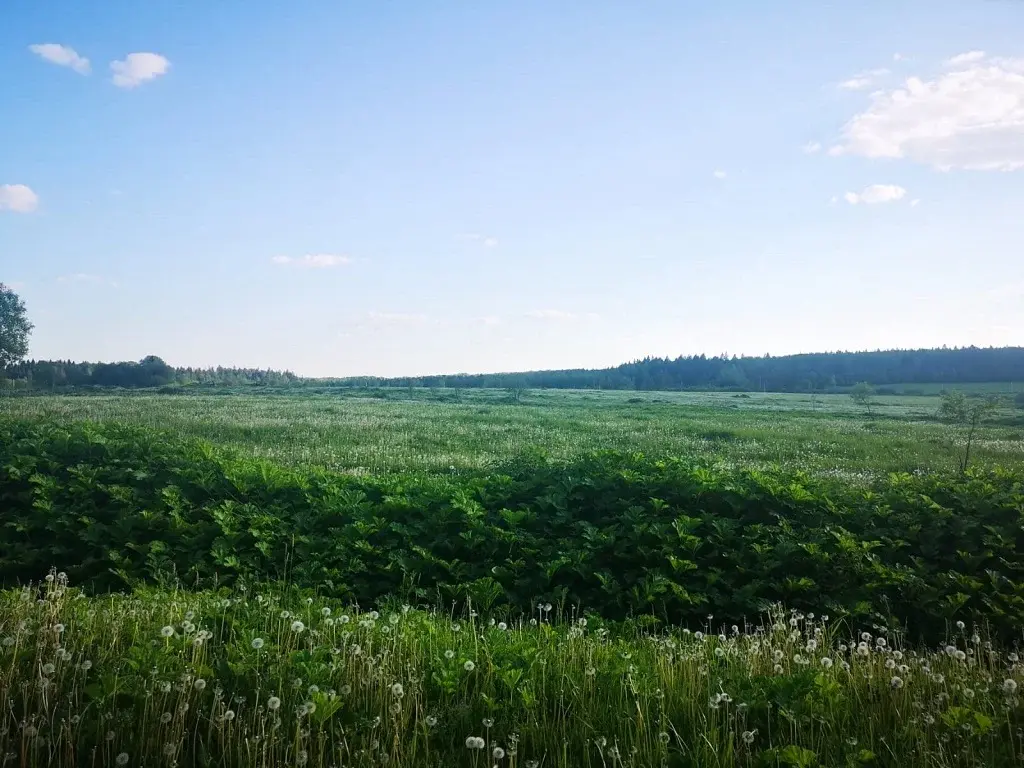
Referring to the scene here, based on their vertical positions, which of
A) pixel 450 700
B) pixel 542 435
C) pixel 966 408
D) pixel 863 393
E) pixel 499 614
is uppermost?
pixel 966 408

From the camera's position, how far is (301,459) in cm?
1959

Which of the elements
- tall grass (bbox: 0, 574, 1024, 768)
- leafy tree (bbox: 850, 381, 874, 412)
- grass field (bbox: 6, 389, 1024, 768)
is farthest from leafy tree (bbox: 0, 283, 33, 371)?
leafy tree (bbox: 850, 381, 874, 412)

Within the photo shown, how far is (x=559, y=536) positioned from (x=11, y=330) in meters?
42.6

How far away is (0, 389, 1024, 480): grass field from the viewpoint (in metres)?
20.8

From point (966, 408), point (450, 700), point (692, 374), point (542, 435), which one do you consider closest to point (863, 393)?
point (966, 408)

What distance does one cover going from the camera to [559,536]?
382 inches

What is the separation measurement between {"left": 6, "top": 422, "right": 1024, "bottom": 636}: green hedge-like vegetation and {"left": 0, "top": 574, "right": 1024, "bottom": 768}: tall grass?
2265 mm

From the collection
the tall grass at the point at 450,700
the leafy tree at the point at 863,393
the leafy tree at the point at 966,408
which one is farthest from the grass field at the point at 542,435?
the tall grass at the point at 450,700

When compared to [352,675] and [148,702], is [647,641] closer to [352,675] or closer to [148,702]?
[352,675]

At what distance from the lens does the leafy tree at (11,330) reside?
3816 centimetres

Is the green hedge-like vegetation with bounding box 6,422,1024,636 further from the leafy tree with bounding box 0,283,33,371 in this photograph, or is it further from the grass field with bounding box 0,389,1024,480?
the leafy tree with bounding box 0,283,33,371

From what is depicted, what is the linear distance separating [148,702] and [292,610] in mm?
2309

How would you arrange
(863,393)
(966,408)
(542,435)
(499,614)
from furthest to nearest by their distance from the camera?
1. (863,393)
2. (542,435)
3. (966,408)
4. (499,614)

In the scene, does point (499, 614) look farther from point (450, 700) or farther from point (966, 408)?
point (966, 408)
